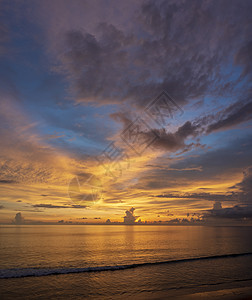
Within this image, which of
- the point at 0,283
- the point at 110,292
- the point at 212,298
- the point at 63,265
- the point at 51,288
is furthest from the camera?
the point at 63,265

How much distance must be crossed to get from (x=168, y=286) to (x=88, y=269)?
16.6m

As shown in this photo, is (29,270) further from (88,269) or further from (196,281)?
(196,281)

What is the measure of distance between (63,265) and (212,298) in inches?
1190

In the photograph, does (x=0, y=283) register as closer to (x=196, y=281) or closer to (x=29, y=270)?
(x=29, y=270)

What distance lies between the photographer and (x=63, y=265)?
41.6 m

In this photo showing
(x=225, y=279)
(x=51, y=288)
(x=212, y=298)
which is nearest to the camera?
(x=212, y=298)

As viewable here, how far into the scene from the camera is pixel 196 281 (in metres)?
29.8

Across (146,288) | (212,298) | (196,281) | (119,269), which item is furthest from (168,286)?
(119,269)

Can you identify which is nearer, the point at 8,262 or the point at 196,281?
the point at 196,281

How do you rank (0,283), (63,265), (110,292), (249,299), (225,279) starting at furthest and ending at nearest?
1. (63,265)
2. (225,279)
3. (0,283)
4. (110,292)
5. (249,299)

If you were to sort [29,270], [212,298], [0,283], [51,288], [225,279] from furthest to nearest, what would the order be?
[29,270] → [225,279] → [0,283] → [51,288] → [212,298]

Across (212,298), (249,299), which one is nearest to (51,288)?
(212,298)

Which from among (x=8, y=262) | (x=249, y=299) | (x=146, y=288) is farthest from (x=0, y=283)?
(x=249, y=299)

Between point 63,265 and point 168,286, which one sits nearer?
point 168,286
